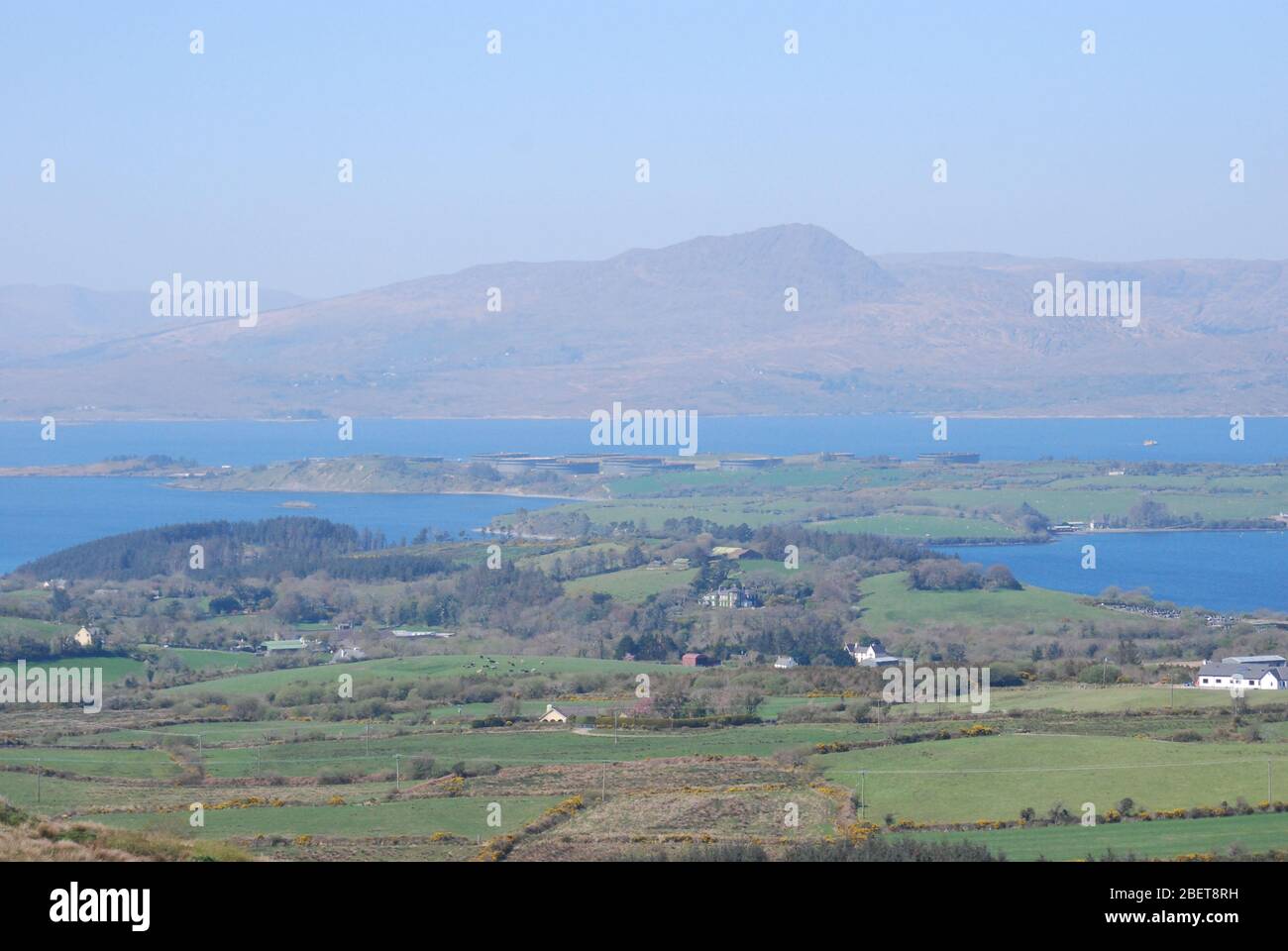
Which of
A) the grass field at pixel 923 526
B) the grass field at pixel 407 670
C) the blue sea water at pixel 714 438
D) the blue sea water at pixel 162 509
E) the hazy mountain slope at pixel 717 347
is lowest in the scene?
the grass field at pixel 407 670

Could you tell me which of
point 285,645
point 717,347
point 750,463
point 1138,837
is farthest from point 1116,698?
point 717,347
